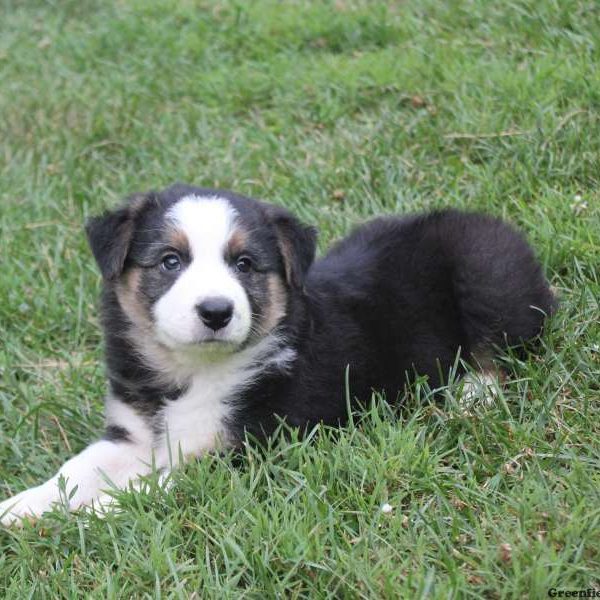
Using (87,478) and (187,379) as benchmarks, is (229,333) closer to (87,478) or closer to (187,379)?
(187,379)

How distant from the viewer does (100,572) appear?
11.1 feet

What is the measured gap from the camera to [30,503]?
394 cm

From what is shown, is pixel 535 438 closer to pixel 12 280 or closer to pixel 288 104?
pixel 12 280

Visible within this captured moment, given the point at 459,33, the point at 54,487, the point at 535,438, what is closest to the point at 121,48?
the point at 459,33

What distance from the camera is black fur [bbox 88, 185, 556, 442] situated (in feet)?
13.5

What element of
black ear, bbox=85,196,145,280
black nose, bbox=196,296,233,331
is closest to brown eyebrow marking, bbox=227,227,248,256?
black nose, bbox=196,296,233,331

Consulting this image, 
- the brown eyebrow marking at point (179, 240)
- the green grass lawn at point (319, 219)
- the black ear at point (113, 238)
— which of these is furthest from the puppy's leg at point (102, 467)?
the brown eyebrow marking at point (179, 240)

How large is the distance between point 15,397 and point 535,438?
2440 millimetres

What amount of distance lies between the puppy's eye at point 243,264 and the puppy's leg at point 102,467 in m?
0.73

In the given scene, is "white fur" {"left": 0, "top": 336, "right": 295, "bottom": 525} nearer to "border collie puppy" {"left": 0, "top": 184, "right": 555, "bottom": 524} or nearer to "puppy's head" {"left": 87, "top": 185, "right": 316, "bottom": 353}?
"border collie puppy" {"left": 0, "top": 184, "right": 555, "bottom": 524}

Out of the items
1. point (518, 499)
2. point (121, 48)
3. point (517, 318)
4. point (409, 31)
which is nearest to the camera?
point (518, 499)

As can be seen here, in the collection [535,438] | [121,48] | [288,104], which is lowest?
[535,438]

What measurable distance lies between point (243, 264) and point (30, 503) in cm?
123

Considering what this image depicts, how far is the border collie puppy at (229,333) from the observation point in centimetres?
393
